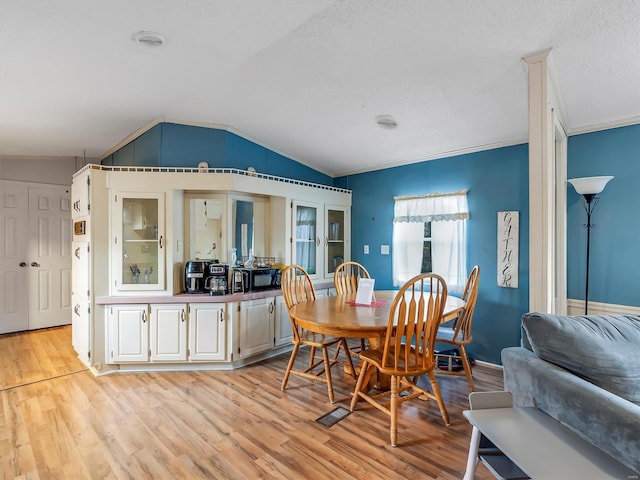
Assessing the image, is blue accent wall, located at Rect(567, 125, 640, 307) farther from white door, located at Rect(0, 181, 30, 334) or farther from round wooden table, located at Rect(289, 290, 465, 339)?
white door, located at Rect(0, 181, 30, 334)

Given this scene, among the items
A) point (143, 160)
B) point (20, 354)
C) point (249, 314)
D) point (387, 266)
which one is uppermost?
point (143, 160)


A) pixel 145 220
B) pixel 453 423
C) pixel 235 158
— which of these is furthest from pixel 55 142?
pixel 453 423

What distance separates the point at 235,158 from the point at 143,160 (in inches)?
40.7

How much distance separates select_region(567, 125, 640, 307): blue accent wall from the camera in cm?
268

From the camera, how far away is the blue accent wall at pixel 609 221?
8.79 ft

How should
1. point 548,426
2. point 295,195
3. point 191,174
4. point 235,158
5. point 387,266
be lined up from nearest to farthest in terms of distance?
point 548,426, point 191,174, point 235,158, point 295,195, point 387,266

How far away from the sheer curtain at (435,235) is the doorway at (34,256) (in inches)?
182

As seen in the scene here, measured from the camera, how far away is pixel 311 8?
1819 millimetres

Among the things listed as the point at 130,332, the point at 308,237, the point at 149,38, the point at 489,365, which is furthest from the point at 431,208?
the point at 130,332

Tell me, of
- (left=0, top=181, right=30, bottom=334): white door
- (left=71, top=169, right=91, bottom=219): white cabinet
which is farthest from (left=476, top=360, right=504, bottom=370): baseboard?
(left=0, top=181, right=30, bottom=334): white door

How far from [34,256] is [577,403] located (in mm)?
5886

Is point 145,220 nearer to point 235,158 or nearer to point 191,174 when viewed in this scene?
point 191,174

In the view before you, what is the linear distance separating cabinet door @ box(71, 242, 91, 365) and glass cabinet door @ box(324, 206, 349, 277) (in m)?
2.53

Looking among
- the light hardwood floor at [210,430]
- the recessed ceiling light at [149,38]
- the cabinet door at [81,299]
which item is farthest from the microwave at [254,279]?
the recessed ceiling light at [149,38]
